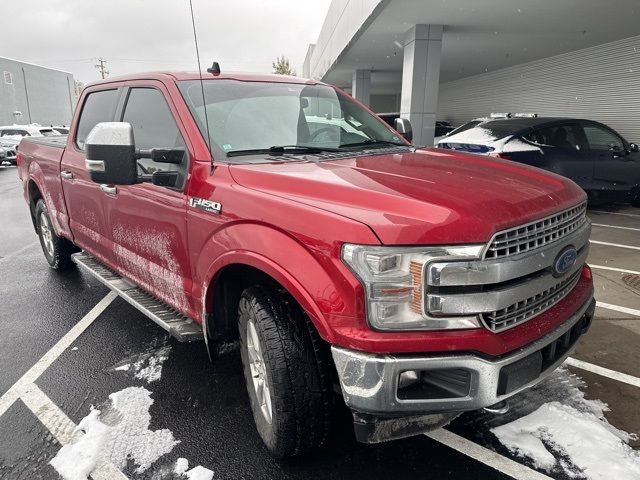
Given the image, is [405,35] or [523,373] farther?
[405,35]

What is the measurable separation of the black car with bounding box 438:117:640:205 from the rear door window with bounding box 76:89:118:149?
19.5 feet

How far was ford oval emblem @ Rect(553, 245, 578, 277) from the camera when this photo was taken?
84.4 inches

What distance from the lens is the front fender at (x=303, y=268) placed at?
186 centimetres

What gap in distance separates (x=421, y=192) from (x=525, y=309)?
2.24 feet

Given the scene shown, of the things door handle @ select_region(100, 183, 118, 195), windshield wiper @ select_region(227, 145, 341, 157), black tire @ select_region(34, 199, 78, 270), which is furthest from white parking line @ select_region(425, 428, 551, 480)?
black tire @ select_region(34, 199, 78, 270)

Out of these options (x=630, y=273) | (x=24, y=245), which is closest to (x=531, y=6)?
(x=630, y=273)

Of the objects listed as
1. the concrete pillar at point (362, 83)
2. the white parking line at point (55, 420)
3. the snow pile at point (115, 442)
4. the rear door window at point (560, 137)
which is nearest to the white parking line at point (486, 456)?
the snow pile at point (115, 442)

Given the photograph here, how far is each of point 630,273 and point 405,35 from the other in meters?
10.8

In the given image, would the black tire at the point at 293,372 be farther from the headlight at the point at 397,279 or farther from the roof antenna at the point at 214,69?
the roof antenna at the point at 214,69

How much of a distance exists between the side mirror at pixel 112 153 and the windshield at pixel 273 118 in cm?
44

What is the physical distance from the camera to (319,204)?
203cm

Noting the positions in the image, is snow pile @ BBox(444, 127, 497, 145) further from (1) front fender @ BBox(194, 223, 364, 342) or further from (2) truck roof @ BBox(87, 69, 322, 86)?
(1) front fender @ BBox(194, 223, 364, 342)

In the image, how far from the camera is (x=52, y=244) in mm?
5457

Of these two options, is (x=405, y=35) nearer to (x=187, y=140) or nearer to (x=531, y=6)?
(x=531, y=6)
